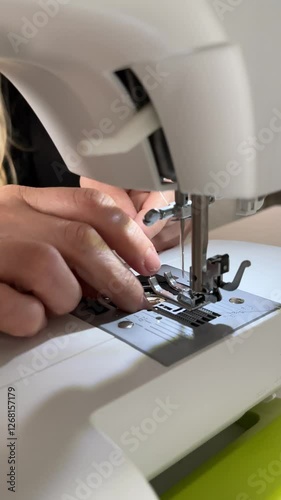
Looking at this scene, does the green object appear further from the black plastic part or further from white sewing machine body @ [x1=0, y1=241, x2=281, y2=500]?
the black plastic part

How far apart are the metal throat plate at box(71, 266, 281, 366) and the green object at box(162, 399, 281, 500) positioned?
103 mm

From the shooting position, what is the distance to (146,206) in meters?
0.86

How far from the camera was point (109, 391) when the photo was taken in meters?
0.53

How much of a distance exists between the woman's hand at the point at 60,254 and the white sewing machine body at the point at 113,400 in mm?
46

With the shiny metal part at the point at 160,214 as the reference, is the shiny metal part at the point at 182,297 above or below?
below

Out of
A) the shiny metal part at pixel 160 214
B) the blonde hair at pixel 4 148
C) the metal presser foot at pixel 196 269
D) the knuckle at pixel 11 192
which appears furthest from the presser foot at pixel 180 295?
the blonde hair at pixel 4 148

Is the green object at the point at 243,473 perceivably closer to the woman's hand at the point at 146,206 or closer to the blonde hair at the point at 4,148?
the woman's hand at the point at 146,206

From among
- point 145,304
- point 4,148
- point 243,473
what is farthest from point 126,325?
point 4,148

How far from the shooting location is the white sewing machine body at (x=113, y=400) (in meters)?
0.44

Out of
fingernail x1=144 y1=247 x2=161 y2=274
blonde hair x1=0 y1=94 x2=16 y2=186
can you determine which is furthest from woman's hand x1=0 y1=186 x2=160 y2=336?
blonde hair x1=0 y1=94 x2=16 y2=186

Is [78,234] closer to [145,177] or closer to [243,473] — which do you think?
[145,177]

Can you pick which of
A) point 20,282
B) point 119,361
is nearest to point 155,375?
point 119,361

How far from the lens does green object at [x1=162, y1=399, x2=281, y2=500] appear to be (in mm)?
514

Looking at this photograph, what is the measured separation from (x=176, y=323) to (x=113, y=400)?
0.15 meters
